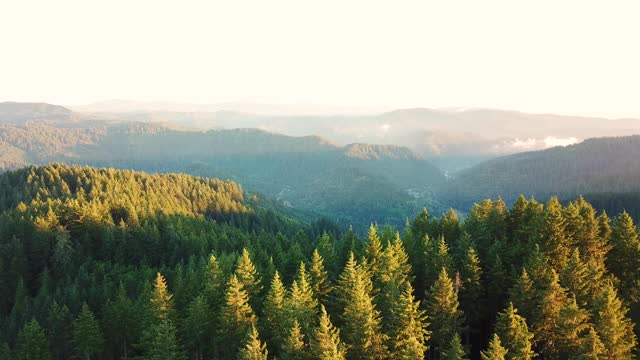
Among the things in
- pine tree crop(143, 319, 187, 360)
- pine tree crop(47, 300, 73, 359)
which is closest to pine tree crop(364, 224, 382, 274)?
pine tree crop(143, 319, 187, 360)

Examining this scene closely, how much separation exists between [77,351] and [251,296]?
25.2 m

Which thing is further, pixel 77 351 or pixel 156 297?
pixel 77 351

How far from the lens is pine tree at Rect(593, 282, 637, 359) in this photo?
130 feet

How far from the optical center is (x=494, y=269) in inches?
2103

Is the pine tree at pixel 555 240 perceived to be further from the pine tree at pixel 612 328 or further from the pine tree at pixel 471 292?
the pine tree at pixel 612 328

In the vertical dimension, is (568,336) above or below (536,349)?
above

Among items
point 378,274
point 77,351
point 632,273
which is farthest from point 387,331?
point 77,351

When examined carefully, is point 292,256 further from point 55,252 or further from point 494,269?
point 55,252

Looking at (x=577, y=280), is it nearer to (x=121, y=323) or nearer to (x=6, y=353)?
(x=121, y=323)

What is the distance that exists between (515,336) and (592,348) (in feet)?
19.5

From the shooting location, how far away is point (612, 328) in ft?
130

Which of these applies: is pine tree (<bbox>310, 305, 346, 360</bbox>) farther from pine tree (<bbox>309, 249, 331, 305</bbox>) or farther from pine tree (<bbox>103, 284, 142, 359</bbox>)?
pine tree (<bbox>103, 284, 142, 359</bbox>)

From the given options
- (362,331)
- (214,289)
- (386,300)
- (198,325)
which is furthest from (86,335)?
(386,300)

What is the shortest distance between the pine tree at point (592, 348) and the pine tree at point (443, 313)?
11349mm
